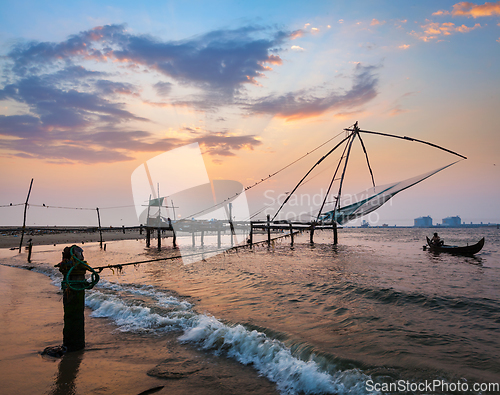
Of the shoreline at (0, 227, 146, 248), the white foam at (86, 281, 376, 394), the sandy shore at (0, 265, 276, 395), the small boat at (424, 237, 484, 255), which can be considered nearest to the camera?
the sandy shore at (0, 265, 276, 395)

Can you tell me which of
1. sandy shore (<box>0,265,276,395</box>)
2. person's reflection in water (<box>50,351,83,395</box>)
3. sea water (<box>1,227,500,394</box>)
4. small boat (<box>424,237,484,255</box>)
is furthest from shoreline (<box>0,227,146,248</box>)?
small boat (<box>424,237,484,255</box>)

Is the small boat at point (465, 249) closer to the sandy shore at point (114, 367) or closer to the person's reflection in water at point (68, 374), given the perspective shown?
the sandy shore at point (114, 367)

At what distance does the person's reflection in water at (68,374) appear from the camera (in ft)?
12.8

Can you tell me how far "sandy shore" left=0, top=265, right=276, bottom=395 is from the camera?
4020 millimetres

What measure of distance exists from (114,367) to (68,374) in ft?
2.14

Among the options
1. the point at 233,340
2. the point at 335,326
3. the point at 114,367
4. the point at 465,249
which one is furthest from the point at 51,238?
the point at 465,249

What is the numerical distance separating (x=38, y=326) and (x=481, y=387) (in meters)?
8.87

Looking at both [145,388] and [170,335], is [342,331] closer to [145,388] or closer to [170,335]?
[170,335]

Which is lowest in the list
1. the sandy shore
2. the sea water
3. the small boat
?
the small boat

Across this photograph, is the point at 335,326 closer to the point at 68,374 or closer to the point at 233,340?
the point at 233,340

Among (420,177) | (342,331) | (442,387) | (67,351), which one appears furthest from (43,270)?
(420,177)

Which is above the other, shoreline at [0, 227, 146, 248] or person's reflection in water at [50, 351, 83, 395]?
person's reflection in water at [50, 351, 83, 395]

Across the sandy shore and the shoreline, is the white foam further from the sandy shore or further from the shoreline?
the shoreline

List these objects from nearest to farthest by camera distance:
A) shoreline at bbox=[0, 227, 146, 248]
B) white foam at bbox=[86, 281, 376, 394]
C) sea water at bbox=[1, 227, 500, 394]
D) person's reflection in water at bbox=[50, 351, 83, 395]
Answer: person's reflection in water at bbox=[50, 351, 83, 395] → white foam at bbox=[86, 281, 376, 394] → sea water at bbox=[1, 227, 500, 394] → shoreline at bbox=[0, 227, 146, 248]
